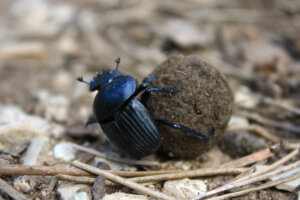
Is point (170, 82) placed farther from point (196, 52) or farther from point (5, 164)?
point (196, 52)

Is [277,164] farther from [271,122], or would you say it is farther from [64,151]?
[64,151]

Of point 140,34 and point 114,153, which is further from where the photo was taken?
point 140,34

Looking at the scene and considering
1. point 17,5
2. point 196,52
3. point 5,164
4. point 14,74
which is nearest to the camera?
point 5,164

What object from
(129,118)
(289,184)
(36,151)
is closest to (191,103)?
(129,118)

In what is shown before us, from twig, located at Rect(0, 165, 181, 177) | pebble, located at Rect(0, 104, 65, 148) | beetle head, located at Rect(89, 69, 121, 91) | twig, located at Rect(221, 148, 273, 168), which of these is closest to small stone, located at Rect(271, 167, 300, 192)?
twig, located at Rect(221, 148, 273, 168)

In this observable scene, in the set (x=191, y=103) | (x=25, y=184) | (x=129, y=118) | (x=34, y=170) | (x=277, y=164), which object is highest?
(x=191, y=103)

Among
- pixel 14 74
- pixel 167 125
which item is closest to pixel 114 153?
pixel 167 125

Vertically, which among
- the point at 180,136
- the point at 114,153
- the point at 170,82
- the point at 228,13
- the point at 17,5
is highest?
the point at 228,13
